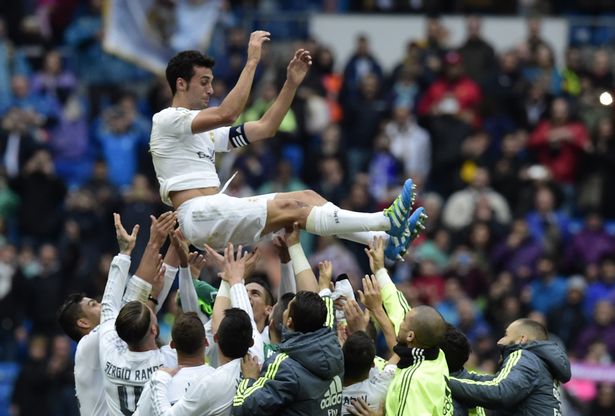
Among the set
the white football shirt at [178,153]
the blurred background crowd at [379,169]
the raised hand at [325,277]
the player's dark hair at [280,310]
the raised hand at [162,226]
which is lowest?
the blurred background crowd at [379,169]

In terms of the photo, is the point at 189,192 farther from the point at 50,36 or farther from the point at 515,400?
the point at 50,36

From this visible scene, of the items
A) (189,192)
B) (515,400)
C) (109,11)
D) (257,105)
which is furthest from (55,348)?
(515,400)

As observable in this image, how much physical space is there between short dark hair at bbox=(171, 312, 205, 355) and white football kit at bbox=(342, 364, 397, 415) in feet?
3.68

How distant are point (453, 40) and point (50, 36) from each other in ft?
20.4

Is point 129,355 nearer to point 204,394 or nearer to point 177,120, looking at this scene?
A: point 204,394

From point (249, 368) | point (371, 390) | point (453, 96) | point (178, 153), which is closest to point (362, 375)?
point (371, 390)

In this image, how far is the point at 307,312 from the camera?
1040cm

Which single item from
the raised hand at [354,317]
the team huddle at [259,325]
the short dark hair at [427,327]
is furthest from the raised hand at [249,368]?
the short dark hair at [427,327]

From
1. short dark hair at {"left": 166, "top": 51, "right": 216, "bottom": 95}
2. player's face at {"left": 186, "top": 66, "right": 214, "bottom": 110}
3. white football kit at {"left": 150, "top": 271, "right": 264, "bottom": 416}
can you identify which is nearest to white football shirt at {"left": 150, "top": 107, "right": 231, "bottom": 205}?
player's face at {"left": 186, "top": 66, "right": 214, "bottom": 110}

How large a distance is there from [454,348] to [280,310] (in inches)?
49.0

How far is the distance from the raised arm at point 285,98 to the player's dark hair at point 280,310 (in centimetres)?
122

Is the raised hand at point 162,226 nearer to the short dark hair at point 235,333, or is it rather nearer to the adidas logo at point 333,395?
the short dark hair at point 235,333

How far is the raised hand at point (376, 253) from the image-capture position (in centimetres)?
1153

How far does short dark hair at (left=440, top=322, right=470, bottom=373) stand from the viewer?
1112 cm
